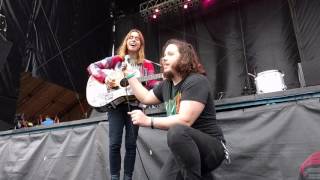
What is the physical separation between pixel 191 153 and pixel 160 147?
1.17 m

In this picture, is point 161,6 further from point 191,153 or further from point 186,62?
point 191,153

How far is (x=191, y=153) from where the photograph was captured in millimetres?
1374

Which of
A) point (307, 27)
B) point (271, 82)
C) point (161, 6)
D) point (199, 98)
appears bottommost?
point (199, 98)

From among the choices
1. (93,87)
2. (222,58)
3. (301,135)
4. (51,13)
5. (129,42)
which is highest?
(51,13)

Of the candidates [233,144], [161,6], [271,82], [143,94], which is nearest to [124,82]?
[143,94]

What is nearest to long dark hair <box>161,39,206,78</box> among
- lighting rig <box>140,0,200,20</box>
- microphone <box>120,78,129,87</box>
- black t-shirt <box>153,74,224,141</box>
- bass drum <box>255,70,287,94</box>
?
black t-shirt <box>153,74,224,141</box>

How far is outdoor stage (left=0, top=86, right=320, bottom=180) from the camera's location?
207 centimetres

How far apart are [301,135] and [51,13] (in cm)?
459

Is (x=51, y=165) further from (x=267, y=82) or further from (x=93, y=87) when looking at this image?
(x=267, y=82)

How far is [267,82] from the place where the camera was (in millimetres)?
3676

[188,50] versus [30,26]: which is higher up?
[30,26]

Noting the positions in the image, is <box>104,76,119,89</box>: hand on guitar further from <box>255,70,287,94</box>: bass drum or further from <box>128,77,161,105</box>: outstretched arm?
<box>255,70,287,94</box>: bass drum

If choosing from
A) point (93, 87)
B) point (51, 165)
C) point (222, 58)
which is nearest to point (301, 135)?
point (93, 87)

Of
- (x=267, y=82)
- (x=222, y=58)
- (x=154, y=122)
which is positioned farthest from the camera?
(x=222, y=58)
